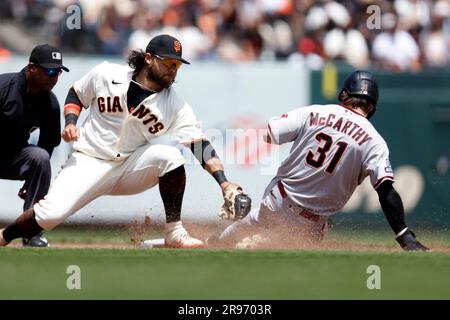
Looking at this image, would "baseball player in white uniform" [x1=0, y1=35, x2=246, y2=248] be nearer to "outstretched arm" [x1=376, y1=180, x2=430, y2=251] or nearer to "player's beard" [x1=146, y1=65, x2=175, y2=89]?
"player's beard" [x1=146, y1=65, x2=175, y2=89]

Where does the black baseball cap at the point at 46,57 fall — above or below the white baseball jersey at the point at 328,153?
above

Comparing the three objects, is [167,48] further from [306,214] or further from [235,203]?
[306,214]

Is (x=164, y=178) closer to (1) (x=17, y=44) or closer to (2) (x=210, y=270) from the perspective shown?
(2) (x=210, y=270)

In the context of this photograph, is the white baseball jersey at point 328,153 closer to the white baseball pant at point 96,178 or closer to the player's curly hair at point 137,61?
the white baseball pant at point 96,178

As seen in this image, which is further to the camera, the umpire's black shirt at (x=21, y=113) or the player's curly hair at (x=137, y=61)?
the umpire's black shirt at (x=21, y=113)

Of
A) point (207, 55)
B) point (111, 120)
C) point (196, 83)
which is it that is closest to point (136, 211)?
point (196, 83)

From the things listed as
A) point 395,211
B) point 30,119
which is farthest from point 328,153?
point 30,119

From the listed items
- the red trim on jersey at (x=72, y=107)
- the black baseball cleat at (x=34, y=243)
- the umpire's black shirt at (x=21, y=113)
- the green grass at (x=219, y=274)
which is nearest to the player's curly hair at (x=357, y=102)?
the green grass at (x=219, y=274)

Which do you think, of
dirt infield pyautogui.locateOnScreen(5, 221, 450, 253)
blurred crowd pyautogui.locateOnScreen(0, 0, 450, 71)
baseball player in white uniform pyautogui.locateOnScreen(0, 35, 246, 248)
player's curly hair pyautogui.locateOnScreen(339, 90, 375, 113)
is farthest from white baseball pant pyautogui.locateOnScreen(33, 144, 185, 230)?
blurred crowd pyautogui.locateOnScreen(0, 0, 450, 71)
